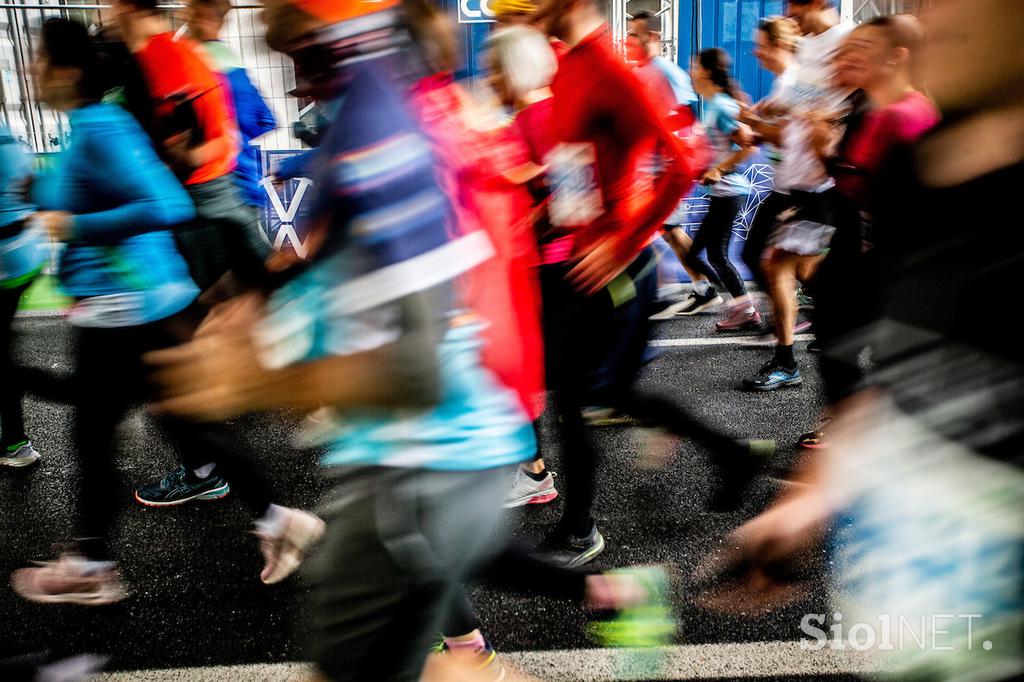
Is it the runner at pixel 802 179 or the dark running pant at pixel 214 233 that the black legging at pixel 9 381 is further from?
the runner at pixel 802 179

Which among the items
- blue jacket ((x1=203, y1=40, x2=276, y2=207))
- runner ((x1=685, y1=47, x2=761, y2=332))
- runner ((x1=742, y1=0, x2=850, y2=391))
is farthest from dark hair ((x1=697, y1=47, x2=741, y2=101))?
blue jacket ((x1=203, y1=40, x2=276, y2=207))

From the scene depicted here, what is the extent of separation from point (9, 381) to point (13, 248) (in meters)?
0.56

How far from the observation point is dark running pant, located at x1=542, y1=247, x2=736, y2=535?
2486mm

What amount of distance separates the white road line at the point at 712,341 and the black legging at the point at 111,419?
3441mm

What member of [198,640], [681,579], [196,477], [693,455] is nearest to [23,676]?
[198,640]

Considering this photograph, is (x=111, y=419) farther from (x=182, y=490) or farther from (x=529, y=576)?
(x=529, y=576)

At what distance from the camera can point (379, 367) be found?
4.00ft

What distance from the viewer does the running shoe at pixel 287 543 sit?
270cm

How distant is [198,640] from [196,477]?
1064 mm

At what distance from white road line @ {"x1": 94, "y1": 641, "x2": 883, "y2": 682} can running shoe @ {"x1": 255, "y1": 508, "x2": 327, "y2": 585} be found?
1.54 feet

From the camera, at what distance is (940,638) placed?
3.29ft

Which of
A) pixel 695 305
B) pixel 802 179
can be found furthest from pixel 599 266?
pixel 695 305

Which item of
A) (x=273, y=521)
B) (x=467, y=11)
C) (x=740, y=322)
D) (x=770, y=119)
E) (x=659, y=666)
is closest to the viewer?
(x=659, y=666)

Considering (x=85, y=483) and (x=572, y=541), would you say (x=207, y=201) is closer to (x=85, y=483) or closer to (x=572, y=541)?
(x=85, y=483)
